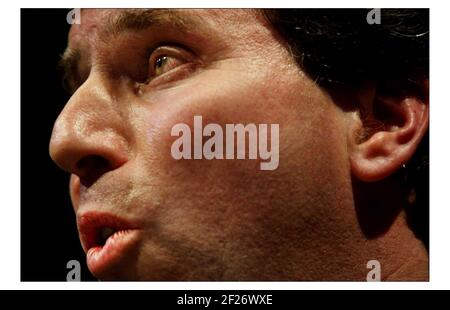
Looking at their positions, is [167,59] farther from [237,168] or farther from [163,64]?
[237,168]

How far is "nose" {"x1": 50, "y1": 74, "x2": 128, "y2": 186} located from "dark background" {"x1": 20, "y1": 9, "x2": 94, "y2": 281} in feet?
0.87

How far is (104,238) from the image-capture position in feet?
4.22

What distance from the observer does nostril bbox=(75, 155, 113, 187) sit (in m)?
1.25

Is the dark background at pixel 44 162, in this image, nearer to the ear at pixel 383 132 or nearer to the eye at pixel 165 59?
the eye at pixel 165 59

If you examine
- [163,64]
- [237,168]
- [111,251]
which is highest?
[163,64]

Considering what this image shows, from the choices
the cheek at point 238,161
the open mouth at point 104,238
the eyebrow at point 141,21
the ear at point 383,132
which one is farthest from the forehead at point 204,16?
the open mouth at point 104,238

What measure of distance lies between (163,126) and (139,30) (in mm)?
178

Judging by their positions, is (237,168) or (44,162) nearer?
(237,168)

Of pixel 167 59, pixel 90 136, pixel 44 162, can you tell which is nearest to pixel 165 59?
pixel 167 59

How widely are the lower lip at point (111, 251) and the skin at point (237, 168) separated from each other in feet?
0.04

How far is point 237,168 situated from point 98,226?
26 centimetres

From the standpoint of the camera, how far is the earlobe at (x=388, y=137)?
48.4 inches

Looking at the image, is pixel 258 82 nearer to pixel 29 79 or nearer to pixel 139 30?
pixel 139 30

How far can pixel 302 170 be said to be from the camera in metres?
1.22
